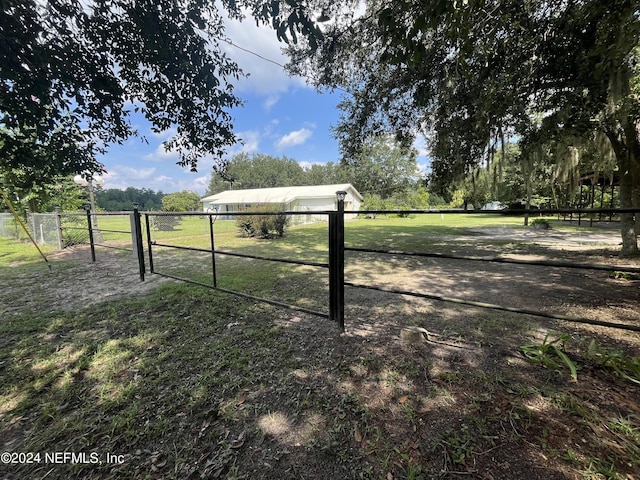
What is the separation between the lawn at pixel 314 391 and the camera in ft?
4.06

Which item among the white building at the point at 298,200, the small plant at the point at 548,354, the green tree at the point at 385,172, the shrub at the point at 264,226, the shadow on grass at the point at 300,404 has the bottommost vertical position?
the shadow on grass at the point at 300,404

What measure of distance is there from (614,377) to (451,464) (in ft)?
4.54

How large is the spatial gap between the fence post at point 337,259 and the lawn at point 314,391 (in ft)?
0.97

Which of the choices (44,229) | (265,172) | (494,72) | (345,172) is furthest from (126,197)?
(494,72)

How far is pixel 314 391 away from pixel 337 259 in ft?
3.16

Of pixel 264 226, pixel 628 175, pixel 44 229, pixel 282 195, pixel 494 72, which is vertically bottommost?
pixel 264 226

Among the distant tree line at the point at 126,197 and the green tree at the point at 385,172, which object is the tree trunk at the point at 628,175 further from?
the distant tree line at the point at 126,197

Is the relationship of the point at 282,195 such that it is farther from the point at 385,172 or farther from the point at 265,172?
the point at 265,172

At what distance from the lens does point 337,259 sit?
7.29ft

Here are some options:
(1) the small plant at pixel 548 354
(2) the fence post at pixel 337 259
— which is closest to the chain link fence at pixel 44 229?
(2) the fence post at pixel 337 259

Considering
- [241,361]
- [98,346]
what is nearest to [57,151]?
[98,346]

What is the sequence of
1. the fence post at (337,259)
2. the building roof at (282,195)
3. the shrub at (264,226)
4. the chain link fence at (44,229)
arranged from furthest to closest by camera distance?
the building roof at (282,195), the shrub at (264,226), the chain link fence at (44,229), the fence post at (337,259)

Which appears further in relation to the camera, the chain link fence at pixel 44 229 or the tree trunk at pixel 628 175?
the chain link fence at pixel 44 229

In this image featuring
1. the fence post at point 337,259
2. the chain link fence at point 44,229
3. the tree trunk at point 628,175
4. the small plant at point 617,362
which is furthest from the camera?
the chain link fence at point 44,229
